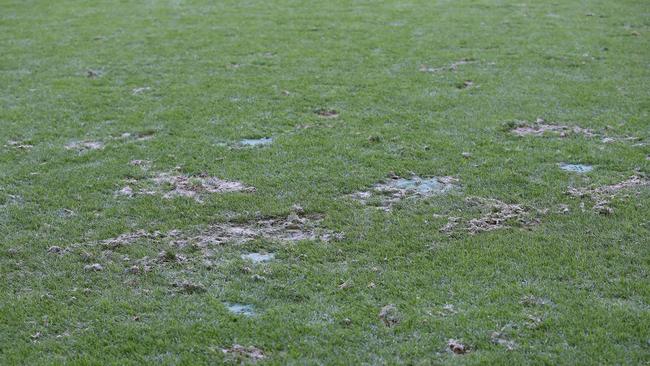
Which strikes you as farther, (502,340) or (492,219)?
(492,219)

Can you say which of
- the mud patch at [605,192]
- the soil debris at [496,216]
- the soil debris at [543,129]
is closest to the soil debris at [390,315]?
the soil debris at [496,216]

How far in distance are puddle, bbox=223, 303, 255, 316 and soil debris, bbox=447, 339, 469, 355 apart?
1578 millimetres

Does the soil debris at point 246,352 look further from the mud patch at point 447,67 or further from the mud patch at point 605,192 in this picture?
the mud patch at point 447,67

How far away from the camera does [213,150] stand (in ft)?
32.8

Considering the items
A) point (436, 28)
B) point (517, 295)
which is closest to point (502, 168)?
point (517, 295)

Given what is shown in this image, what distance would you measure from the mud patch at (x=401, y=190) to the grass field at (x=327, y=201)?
33mm

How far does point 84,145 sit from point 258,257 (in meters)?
4.30

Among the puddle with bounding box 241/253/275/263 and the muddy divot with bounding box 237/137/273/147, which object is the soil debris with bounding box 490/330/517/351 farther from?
the muddy divot with bounding box 237/137/273/147

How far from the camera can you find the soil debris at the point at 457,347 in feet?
18.2

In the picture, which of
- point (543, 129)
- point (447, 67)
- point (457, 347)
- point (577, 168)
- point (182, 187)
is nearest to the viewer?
point (457, 347)

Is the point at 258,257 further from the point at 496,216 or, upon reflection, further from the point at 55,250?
the point at 496,216

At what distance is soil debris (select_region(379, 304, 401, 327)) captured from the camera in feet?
19.6

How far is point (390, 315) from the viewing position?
605 centimetres

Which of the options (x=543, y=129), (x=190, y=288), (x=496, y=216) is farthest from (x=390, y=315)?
(x=543, y=129)
